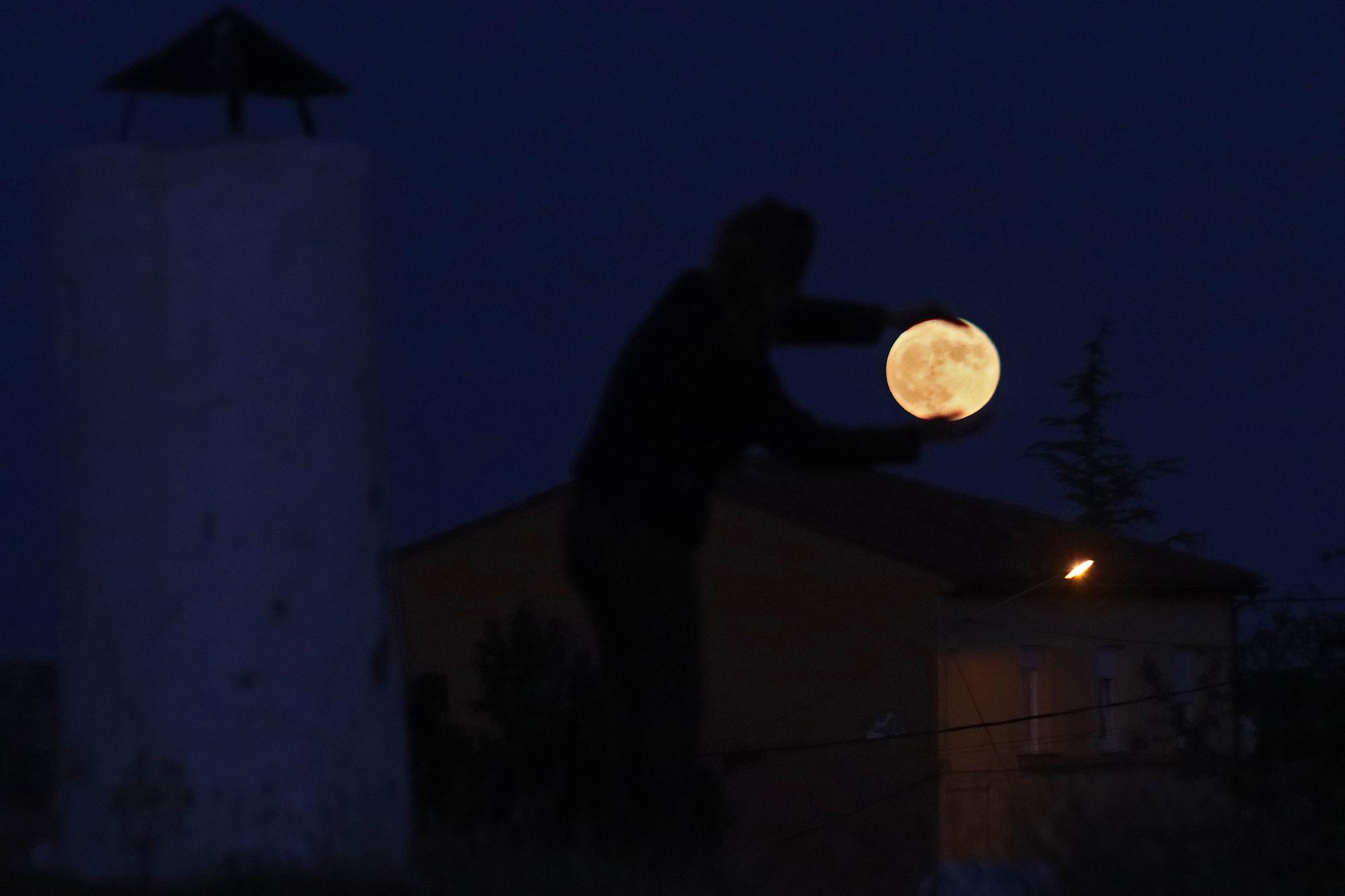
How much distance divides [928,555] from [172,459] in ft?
89.8

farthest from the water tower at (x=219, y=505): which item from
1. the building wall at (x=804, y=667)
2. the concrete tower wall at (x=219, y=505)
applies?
the building wall at (x=804, y=667)

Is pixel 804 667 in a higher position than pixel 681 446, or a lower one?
lower

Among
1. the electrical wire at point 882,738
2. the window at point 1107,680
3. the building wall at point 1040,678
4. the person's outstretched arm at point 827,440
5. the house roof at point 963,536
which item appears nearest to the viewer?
the person's outstretched arm at point 827,440

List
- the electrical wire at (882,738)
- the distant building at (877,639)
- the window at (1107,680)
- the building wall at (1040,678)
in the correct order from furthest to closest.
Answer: the window at (1107,680) → the distant building at (877,639) → the building wall at (1040,678) → the electrical wire at (882,738)

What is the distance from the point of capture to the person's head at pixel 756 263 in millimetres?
4270

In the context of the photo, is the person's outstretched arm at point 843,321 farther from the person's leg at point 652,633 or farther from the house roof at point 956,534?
the house roof at point 956,534

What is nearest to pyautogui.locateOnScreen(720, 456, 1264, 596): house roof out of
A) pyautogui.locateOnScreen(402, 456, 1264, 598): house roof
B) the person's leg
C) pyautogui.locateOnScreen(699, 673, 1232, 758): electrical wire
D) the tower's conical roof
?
pyautogui.locateOnScreen(402, 456, 1264, 598): house roof

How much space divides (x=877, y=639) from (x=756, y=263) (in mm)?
27409

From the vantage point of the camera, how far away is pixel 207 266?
14.0 ft

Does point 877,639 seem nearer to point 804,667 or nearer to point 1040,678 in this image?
point 804,667

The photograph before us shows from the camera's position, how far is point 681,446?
4.30 metres

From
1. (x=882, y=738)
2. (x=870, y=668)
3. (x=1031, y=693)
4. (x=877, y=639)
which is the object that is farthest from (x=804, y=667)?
(x=1031, y=693)

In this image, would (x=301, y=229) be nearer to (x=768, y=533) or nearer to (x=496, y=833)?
(x=496, y=833)

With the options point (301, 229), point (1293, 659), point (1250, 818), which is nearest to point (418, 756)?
point (1293, 659)
